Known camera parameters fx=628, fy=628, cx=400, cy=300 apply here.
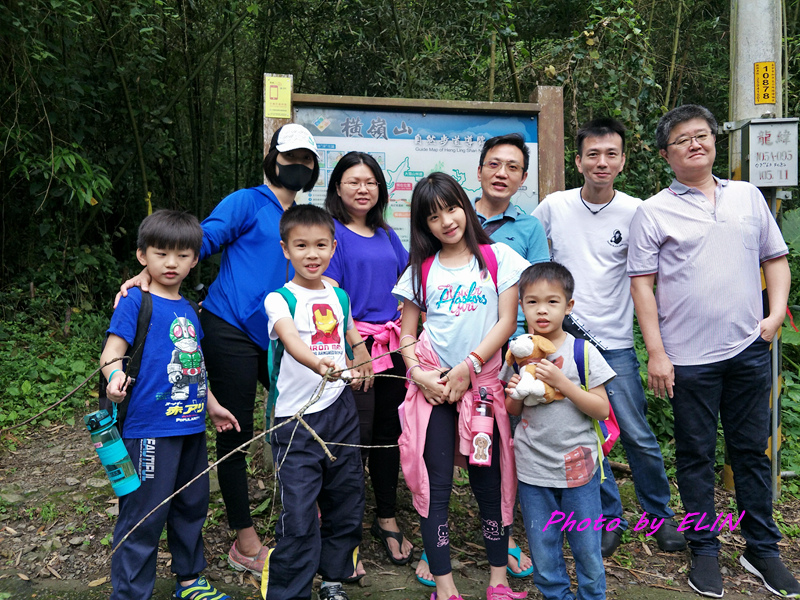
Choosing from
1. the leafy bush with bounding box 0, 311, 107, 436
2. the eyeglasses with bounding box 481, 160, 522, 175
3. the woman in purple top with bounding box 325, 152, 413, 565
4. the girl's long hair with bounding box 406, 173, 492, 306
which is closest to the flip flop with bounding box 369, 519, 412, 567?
the woman in purple top with bounding box 325, 152, 413, 565

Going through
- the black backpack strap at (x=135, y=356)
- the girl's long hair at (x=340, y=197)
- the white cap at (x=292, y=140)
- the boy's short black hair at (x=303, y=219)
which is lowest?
the black backpack strap at (x=135, y=356)

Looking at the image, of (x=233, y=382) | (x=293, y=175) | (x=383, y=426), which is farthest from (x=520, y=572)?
(x=293, y=175)

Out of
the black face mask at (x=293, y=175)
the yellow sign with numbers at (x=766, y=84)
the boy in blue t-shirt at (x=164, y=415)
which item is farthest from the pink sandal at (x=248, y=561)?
the yellow sign with numbers at (x=766, y=84)

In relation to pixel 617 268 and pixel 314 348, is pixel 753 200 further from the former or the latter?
pixel 314 348

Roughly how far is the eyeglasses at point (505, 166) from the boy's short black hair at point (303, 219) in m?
Result: 0.83

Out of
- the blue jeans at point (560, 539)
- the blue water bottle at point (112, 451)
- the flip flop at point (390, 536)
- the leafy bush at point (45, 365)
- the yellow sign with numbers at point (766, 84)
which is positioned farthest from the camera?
the leafy bush at point (45, 365)

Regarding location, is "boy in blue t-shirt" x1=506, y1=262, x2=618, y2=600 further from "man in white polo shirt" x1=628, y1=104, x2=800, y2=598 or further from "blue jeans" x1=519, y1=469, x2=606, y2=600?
"man in white polo shirt" x1=628, y1=104, x2=800, y2=598

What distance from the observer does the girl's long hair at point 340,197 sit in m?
2.96

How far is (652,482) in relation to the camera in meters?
3.13

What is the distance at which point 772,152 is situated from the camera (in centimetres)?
338

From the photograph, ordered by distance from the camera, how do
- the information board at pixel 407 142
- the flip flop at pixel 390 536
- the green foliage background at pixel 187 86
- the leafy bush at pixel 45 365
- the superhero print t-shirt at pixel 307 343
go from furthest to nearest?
the green foliage background at pixel 187 86, the leafy bush at pixel 45 365, the information board at pixel 407 142, the flip flop at pixel 390 536, the superhero print t-shirt at pixel 307 343

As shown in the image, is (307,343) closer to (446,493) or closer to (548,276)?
(446,493)

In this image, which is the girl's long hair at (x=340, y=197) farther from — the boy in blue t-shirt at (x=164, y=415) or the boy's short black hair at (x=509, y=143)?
the boy in blue t-shirt at (x=164, y=415)

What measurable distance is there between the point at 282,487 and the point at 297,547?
0.23 metres
